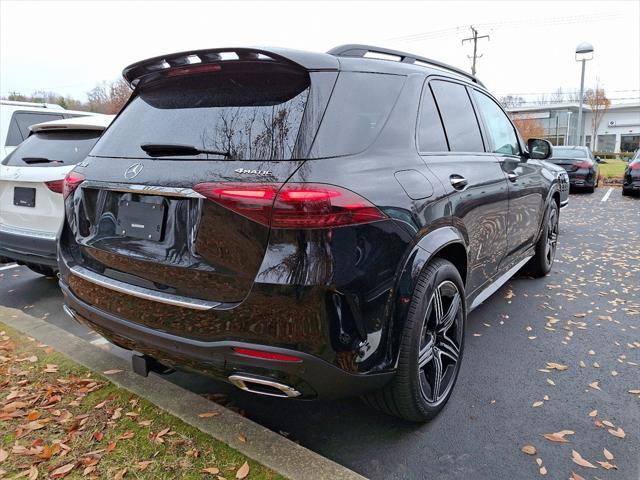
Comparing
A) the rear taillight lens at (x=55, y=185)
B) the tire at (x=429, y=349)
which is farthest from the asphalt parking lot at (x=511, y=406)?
the rear taillight lens at (x=55, y=185)

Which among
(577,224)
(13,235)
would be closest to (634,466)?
(13,235)

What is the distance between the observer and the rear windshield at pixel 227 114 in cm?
204

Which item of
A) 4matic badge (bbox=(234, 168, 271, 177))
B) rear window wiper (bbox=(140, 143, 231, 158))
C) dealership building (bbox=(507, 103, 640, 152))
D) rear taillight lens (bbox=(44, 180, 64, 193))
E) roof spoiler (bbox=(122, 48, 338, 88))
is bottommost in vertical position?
rear taillight lens (bbox=(44, 180, 64, 193))

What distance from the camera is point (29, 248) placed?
414 cm

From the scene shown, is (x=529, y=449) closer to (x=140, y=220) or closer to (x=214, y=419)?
(x=214, y=419)

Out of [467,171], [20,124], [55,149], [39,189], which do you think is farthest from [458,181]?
[20,124]

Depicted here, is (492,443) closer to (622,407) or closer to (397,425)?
(397,425)

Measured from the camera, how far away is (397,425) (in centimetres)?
269

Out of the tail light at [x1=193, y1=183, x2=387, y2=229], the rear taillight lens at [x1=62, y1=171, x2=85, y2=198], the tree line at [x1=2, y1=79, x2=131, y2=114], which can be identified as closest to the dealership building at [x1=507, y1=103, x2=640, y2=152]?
the tree line at [x1=2, y1=79, x2=131, y2=114]

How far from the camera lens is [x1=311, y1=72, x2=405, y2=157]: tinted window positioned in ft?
6.67

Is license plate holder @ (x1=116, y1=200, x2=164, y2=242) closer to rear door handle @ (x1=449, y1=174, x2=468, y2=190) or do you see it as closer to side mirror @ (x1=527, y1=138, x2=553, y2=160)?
rear door handle @ (x1=449, y1=174, x2=468, y2=190)

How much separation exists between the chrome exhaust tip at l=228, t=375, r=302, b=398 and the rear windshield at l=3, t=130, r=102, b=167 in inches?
126

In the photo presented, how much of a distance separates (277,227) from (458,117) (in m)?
1.91

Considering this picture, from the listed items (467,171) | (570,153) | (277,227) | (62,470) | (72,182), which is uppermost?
(570,153)
